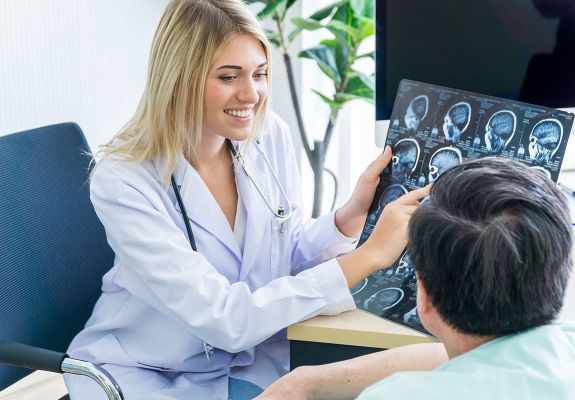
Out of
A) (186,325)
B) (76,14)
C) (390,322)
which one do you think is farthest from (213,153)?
(76,14)

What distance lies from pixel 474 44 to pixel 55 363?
0.80m

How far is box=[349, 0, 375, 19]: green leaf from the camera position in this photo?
198 centimetres

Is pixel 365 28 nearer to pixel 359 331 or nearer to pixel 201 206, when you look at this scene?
pixel 201 206

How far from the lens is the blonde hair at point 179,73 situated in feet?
3.90

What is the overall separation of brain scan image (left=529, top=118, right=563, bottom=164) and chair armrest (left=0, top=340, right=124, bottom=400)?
1.98ft

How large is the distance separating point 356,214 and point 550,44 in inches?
17.0

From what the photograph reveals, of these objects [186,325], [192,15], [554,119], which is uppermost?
[192,15]

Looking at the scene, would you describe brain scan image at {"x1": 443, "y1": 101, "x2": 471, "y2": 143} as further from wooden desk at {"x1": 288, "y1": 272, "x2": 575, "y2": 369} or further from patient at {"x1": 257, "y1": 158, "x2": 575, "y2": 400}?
patient at {"x1": 257, "y1": 158, "x2": 575, "y2": 400}

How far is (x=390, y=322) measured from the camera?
1092 mm

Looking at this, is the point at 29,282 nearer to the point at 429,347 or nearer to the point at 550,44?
the point at 429,347

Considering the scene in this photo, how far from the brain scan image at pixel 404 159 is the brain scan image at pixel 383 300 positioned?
5.9 inches

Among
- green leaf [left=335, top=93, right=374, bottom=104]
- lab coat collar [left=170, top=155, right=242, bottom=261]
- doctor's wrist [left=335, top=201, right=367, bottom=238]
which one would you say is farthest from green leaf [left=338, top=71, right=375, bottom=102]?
lab coat collar [left=170, top=155, right=242, bottom=261]

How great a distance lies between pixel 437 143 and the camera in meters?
1.13

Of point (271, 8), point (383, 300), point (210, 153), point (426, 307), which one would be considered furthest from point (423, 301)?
point (271, 8)
